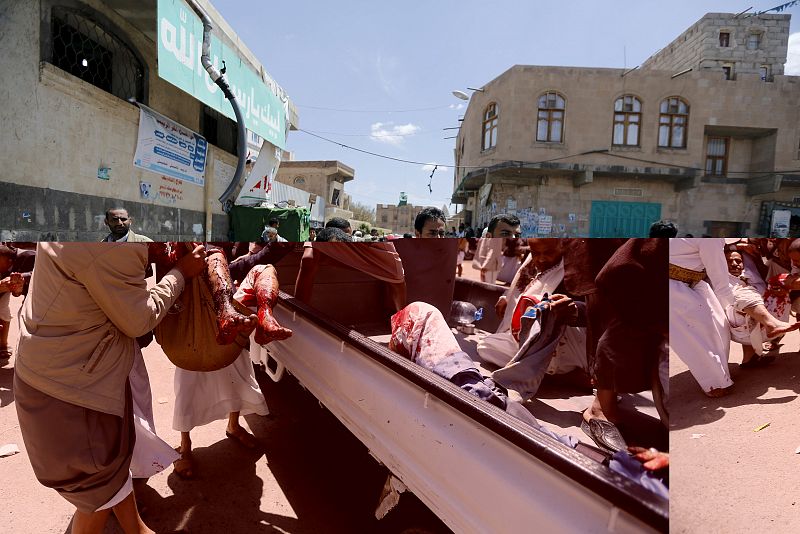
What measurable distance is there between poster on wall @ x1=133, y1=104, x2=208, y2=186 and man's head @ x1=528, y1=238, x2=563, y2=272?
0.79 meters

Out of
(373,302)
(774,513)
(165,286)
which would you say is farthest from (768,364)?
(165,286)

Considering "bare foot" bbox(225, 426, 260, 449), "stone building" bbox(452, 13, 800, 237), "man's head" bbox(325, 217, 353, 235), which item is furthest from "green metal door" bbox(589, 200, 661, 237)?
"bare foot" bbox(225, 426, 260, 449)

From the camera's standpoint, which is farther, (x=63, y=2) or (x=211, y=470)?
(x=211, y=470)

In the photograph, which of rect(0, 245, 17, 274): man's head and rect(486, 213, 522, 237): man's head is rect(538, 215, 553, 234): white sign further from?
rect(0, 245, 17, 274): man's head

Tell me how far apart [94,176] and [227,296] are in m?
0.38

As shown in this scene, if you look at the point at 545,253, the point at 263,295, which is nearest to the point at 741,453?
the point at 545,253

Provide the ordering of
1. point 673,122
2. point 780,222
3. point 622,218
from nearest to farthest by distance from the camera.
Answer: point 780,222 → point 622,218 → point 673,122

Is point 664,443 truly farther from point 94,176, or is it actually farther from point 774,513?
point 94,176

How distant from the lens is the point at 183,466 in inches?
40.9

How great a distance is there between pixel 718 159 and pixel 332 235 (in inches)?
59.4

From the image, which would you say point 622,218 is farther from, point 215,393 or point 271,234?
point 215,393

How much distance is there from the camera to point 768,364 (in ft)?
2.11

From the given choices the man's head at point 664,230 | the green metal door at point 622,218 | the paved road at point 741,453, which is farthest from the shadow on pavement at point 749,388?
the green metal door at point 622,218

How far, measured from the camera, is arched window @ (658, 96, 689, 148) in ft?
4.97
